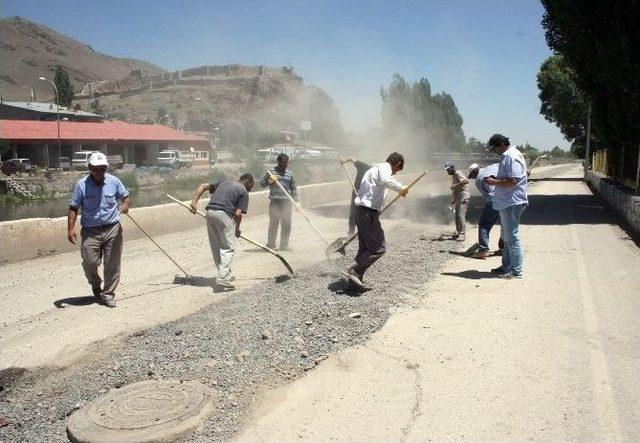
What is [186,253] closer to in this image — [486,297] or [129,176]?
[486,297]

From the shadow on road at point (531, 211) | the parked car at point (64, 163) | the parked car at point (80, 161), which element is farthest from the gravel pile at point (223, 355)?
the parked car at point (64, 163)

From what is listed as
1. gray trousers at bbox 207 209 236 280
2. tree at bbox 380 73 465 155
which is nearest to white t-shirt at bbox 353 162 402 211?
gray trousers at bbox 207 209 236 280

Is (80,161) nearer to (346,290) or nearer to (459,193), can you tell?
(459,193)

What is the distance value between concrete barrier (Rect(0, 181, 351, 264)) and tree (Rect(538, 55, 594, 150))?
4154 cm

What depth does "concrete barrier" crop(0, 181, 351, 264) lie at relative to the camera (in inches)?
346

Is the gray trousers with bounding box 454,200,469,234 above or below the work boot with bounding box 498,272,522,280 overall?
above

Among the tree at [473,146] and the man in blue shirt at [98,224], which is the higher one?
the tree at [473,146]

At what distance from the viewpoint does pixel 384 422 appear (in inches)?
147

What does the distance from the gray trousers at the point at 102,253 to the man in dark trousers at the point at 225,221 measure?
118 cm

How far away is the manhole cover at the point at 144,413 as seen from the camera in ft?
11.8

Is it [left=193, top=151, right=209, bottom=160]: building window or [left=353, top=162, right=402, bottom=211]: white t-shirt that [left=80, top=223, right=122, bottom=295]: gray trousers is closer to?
[left=353, top=162, right=402, bottom=211]: white t-shirt

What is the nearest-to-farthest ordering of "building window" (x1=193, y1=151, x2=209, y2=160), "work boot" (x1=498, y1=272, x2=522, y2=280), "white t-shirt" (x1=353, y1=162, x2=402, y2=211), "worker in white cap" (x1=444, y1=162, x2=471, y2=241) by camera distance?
"white t-shirt" (x1=353, y1=162, x2=402, y2=211) → "work boot" (x1=498, y1=272, x2=522, y2=280) → "worker in white cap" (x1=444, y1=162, x2=471, y2=241) → "building window" (x1=193, y1=151, x2=209, y2=160)

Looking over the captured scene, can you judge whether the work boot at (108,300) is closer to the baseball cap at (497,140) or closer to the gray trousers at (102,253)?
the gray trousers at (102,253)

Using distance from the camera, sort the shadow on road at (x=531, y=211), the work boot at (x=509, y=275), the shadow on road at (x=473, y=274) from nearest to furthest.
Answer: the work boot at (x=509, y=275), the shadow on road at (x=473, y=274), the shadow on road at (x=531, y=211)
